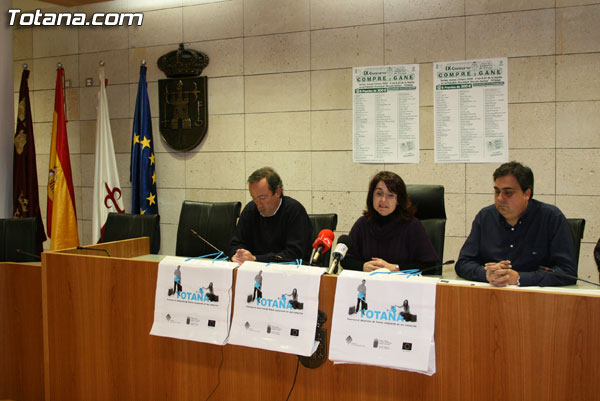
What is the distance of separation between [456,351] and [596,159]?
272cm

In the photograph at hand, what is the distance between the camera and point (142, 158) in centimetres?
478

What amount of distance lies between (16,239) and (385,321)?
2313 mm

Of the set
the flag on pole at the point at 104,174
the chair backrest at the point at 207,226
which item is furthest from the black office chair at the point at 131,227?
the flag on pole at the point at 104,174

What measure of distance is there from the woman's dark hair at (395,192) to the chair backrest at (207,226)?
1.26 meters

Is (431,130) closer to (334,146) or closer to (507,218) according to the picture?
(334,146)

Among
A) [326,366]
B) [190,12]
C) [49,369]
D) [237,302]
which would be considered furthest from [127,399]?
[190,12]

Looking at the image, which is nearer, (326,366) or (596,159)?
(326,366)

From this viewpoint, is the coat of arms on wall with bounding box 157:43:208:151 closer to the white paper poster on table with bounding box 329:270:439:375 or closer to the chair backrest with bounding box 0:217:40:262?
the chair backrest with bounding box 0:217:40:262

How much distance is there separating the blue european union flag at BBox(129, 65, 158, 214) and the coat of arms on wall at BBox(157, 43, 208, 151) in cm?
14

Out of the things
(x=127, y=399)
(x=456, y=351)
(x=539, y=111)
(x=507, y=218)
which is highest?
(x=539, y=111)

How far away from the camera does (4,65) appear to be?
4441 millimetres

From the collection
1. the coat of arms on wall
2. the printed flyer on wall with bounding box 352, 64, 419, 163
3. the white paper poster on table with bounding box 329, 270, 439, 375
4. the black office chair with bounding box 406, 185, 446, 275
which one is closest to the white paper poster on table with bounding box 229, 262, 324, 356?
the white paper poster on table with bounding box 329, 270, 439, 375

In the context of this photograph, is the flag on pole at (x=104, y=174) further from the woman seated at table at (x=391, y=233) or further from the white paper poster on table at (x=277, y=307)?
the white paper poster on table at (x=277, y=307)

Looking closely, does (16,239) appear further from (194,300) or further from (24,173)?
(24,173)
